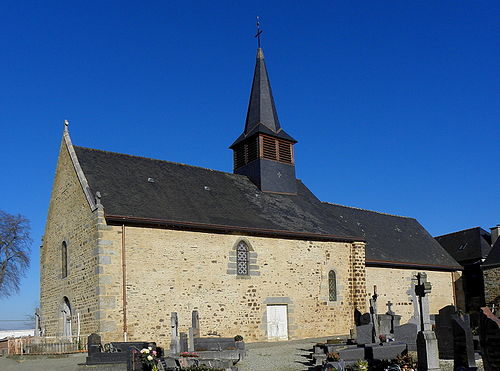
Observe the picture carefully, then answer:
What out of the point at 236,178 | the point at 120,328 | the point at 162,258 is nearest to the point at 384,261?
the point at 236,178

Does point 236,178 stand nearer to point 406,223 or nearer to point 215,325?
point 215,325

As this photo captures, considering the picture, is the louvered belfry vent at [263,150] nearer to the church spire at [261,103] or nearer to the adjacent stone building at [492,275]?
the church spire at [261,103]

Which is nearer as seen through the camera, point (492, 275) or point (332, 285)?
point (332, 285)

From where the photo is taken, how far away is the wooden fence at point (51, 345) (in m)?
16.6

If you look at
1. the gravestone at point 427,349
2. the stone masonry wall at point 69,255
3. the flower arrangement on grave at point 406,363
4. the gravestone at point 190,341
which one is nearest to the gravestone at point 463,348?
the gravestone at point 427,349

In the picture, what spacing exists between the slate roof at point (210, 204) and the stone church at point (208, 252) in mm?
66

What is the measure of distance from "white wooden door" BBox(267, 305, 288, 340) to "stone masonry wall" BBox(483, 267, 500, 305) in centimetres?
1252

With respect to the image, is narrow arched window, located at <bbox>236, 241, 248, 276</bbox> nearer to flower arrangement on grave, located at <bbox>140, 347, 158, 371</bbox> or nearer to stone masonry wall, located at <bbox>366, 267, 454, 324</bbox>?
stone masonry wall, located at <bbox>366, 267, 454, 324</bbox>

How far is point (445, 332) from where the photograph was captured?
13.7 m

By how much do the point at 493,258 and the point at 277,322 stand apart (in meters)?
13.8

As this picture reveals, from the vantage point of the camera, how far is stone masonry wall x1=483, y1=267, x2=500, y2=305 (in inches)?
1066

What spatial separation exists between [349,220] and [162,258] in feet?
41.8

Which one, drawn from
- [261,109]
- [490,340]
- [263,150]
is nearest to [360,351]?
[490,340]

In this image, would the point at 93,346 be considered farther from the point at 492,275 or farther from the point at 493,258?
the point at 493,258
